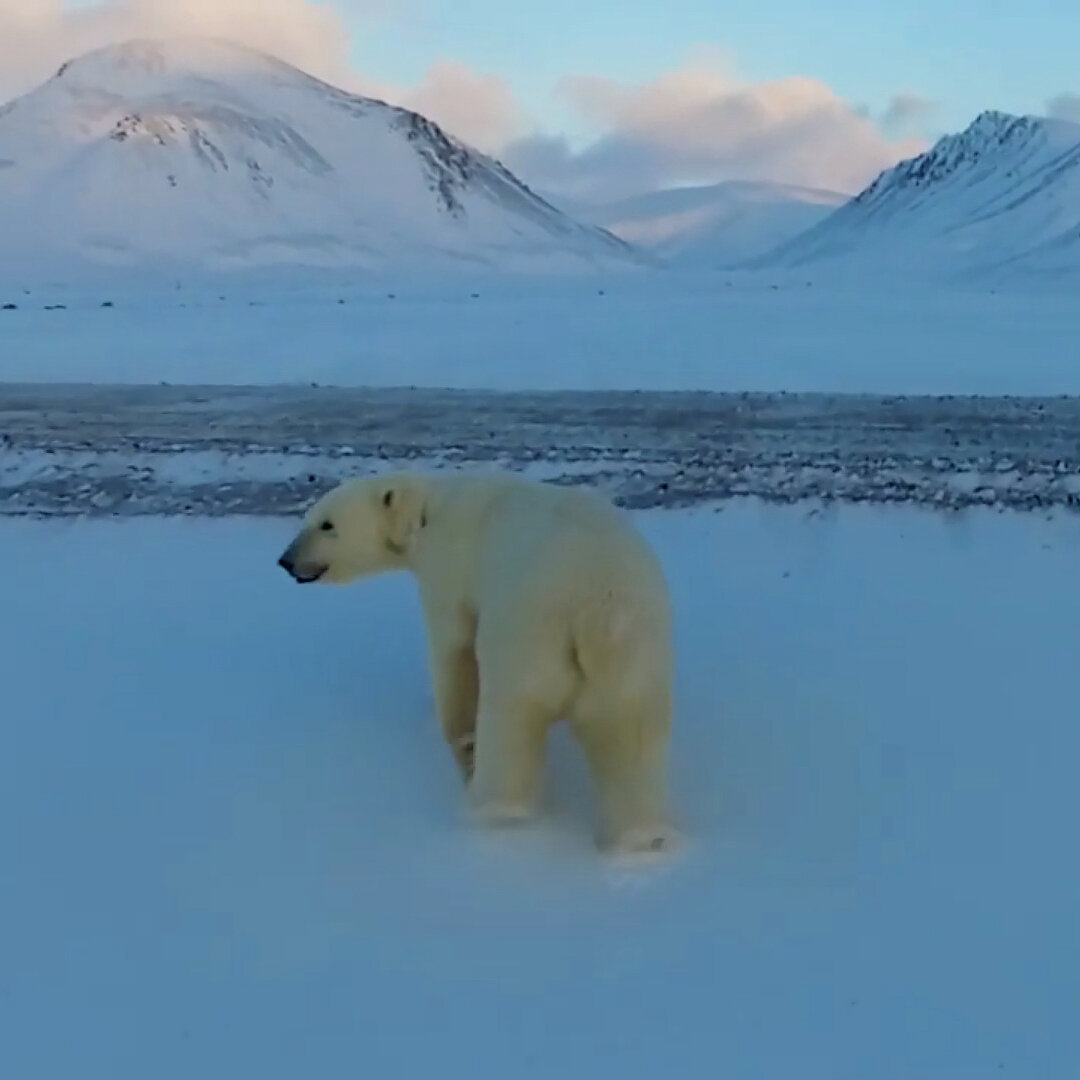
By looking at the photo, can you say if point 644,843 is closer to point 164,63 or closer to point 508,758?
point 508,758

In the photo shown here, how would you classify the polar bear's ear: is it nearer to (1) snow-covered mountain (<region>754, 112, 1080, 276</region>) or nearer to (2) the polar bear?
(2) the polar bear

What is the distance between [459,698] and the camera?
174 inches

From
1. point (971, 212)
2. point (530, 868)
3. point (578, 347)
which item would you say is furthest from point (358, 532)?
point (971, 212)

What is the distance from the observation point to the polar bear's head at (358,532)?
482 cm

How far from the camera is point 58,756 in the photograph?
4.67m

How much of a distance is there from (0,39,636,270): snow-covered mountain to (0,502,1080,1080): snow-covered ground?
266 feet

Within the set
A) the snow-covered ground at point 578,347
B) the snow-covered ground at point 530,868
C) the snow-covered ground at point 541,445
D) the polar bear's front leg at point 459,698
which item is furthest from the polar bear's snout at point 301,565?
the snow-covered ground at point 578,347

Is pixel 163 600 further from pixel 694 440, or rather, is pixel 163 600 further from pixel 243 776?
pixel 694 440

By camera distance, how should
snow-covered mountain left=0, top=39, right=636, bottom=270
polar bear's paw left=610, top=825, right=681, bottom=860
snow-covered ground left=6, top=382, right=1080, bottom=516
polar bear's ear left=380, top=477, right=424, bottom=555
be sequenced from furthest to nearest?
1. snow-covered mountain left=0, top=39, right=636, bottom=270
2. snow-covered ground left=6, top=382, right=1080, bottom=516
3. polar bear's ear left=380, top=477, right=424, bottom=555
4. polar bear's paw left=610, top=825, right=681, bottom=860

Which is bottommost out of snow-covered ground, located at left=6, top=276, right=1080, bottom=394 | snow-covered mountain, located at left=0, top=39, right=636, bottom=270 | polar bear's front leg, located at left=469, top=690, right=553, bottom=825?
polar bear's front leg, located at left=469, top=690, right=553, bottom=825

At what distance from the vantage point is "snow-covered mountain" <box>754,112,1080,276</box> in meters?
103

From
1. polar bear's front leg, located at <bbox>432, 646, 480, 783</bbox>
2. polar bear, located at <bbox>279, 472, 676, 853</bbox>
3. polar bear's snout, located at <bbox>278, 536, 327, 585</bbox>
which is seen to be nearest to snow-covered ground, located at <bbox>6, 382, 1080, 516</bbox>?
polar bear's snout, located at <bbox>278, 536, 327, 585</bbox>

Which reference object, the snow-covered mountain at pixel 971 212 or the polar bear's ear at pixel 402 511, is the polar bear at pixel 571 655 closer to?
the polar bear's ear at pixel 402 511

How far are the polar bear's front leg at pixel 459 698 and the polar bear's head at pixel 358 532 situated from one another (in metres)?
0.55
